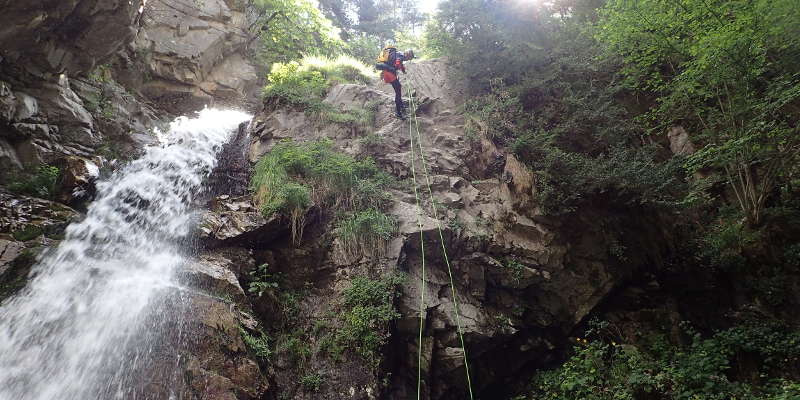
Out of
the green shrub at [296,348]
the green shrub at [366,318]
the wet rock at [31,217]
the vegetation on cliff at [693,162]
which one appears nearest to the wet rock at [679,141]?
the vegetation on cliff at [693,162]

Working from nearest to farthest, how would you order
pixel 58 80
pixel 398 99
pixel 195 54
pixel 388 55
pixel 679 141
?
pixel 58 80, pixel 388 55, pixel 679 141, pixel 398 99, pixel 195 54

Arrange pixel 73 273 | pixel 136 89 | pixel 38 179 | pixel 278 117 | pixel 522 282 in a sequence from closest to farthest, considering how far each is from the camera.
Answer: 1. pixel 73 273
2. pixel 38 179
3. pixel 522 282
4. pixel 278 117
5. pixel 136 89

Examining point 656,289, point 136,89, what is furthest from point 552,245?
point 136,89

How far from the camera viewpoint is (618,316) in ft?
21.9

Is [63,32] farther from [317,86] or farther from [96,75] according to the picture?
[317,86]

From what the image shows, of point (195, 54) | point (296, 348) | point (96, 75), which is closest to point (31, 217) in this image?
point (296, 348)

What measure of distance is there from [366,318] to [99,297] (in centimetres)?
345

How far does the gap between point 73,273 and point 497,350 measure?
625 cm

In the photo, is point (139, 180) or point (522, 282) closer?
point (522, 282)

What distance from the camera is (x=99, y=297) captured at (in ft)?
15.7

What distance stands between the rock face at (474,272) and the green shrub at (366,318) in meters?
0.19

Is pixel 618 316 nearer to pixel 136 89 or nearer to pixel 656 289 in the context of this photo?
pixel 656 289

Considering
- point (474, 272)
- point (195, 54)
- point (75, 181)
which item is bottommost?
point (474, 272)

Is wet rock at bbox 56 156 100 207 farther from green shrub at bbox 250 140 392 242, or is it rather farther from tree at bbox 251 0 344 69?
tree at bbox 251 0 344 69
